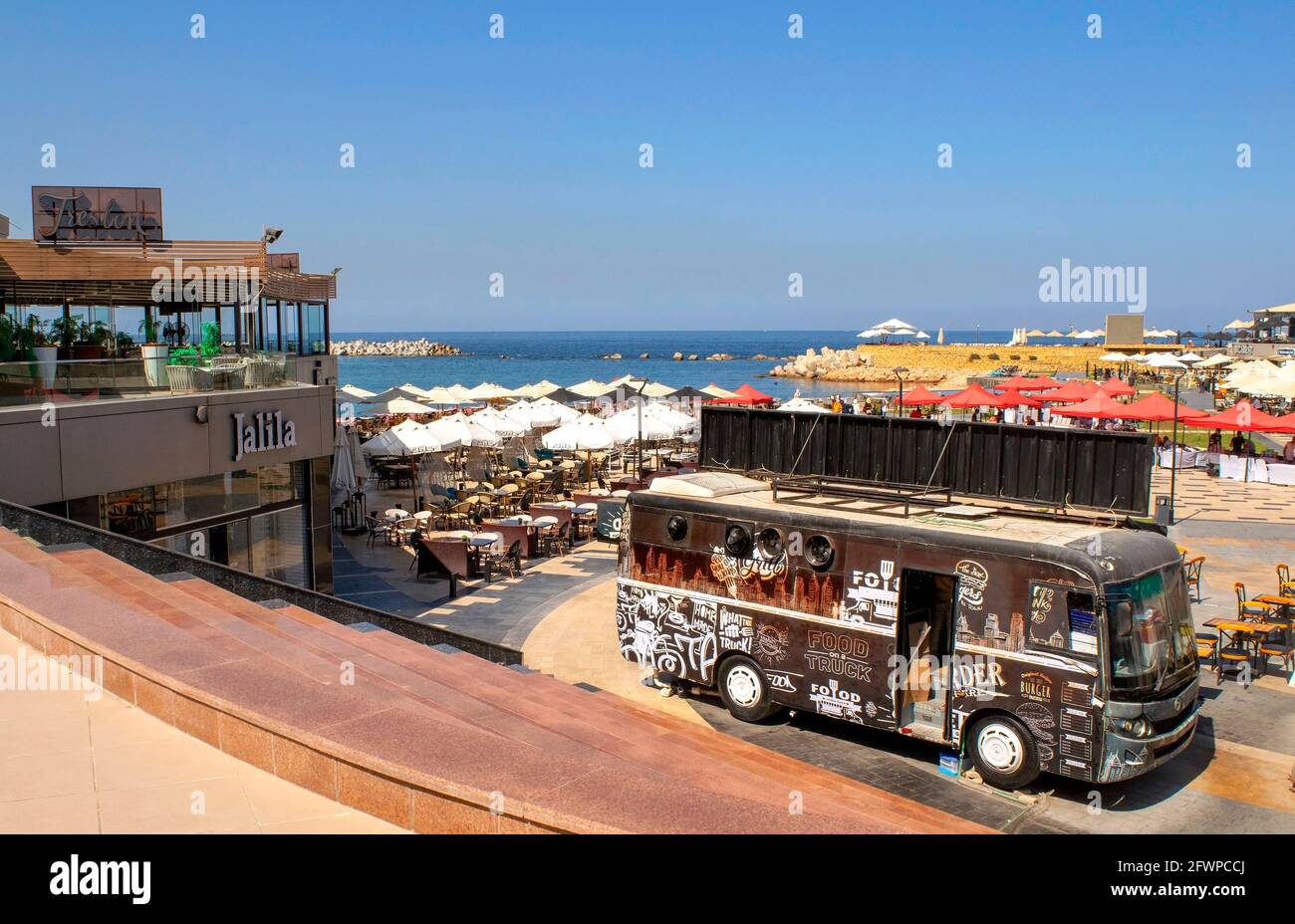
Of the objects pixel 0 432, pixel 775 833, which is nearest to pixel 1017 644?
pixel 775 833

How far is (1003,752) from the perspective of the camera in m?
9.95

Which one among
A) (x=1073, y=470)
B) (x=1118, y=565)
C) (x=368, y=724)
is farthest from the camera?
(x=1073, y=470)

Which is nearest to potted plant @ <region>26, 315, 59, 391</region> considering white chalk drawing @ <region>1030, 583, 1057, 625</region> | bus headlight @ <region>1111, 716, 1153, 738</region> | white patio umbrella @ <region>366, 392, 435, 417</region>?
white patio umbrella @ <region>366, 392, 435, 417</region>

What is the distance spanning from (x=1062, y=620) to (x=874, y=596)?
1.92 metres

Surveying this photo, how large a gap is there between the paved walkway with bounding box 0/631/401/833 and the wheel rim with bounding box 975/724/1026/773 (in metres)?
6.99

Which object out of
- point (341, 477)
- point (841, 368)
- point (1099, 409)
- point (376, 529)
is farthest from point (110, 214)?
point (841, 368)

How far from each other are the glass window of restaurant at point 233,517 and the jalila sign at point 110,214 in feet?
30.3

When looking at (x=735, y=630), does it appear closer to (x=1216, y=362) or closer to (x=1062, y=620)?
(x=1062, y=620)

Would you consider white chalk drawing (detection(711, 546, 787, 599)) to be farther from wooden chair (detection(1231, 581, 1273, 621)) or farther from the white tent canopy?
the white tent canopy

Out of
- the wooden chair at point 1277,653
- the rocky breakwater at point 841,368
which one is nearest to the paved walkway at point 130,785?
the wooden chair at point 1277,653

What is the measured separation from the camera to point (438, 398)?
130 feet

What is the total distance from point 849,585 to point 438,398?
3071 centimetres
